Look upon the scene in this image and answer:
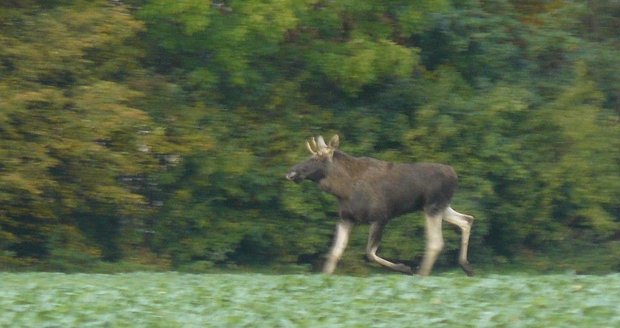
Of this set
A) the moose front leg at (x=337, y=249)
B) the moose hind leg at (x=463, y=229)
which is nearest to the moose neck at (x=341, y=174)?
the moose front leg at (x=337, y=249)

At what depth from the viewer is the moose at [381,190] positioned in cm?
1809

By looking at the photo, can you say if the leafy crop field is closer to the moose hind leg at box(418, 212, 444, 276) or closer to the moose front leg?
the moose front leg

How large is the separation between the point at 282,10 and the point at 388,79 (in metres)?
3.74

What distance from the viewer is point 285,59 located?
2323cm

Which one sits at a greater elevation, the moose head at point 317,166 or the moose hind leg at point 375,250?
the moose head at point 317,166

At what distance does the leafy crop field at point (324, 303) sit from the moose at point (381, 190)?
13.3 ft

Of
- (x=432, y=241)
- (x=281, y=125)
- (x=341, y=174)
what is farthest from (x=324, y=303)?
(x=281, y=125)

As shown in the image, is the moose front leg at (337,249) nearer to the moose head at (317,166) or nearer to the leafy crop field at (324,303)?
the moose head at (317,166)

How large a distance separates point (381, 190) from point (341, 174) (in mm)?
644

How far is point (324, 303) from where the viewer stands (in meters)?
12.3

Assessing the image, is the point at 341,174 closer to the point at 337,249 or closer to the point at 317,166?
the point at 317,166

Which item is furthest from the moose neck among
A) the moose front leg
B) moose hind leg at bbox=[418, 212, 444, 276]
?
moose hind leg at bbox=[418, 212, 444, 276]

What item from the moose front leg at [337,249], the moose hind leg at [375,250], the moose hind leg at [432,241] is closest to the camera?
the moose front leg at [337,249]

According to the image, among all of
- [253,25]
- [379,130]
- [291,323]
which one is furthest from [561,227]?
[291,323]
